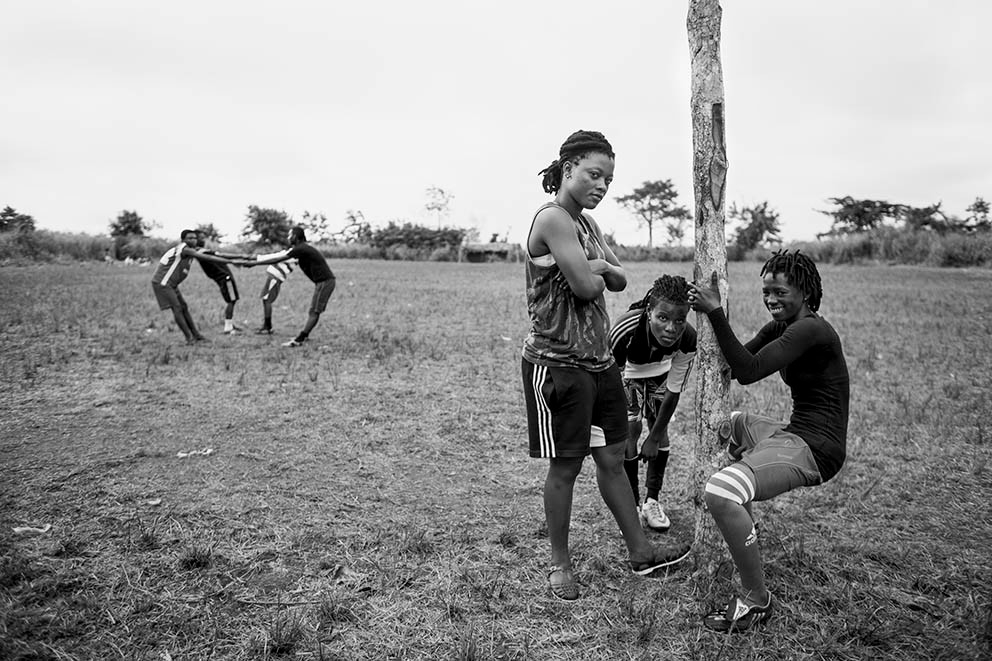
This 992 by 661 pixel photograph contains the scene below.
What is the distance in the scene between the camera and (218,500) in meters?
4.26

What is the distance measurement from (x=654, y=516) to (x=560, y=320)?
5.38 ft

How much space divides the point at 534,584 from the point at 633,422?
126 cm

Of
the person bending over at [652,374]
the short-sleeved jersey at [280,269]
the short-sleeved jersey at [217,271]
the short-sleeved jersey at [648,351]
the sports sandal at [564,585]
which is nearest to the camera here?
the sports sandal at [564,585]

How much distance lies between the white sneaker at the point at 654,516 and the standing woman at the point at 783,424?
101 centimetres

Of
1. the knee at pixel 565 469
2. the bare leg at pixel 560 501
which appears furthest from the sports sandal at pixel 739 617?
the knee at pixel 565 469

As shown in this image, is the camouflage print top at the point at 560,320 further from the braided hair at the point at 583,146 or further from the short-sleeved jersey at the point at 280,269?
the short-sleeved jersey at the point at 280,269

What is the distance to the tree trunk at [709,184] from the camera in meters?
3.17

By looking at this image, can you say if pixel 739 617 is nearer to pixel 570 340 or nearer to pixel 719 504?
pixel 719 504

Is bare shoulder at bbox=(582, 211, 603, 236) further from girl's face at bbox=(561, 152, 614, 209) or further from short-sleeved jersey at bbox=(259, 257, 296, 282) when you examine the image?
short-sleeved jersey at bbox=(259, 257, 296, 282)

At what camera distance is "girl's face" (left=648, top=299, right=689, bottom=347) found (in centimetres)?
341

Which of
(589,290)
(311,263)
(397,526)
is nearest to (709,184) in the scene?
(589,290)

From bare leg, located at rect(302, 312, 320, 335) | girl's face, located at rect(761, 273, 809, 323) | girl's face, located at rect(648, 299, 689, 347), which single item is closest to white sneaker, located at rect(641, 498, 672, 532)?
girl's face, located at rect(648, 299, 689, 347)

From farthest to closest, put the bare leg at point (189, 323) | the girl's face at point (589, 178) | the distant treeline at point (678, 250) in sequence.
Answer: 1. the distant treeline at point (678, 250)
2. the bare leg at point (189, 323)
3. the girl's face at point (589, 178)

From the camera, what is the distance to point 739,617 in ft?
9.49
